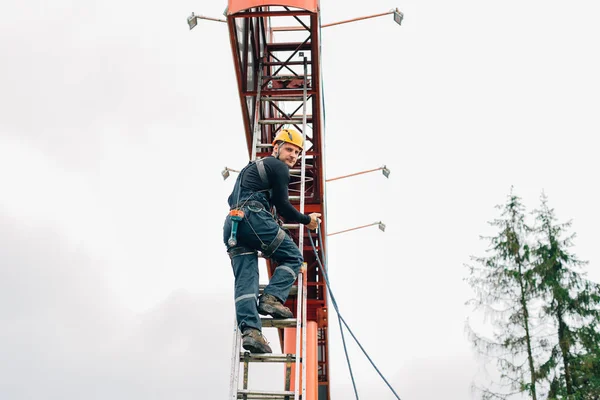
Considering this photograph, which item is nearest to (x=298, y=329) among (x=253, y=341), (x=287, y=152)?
(x=253, y=341)

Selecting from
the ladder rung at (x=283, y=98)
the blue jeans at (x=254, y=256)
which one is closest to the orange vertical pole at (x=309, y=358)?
the ladder rung at (x=283, y=98)

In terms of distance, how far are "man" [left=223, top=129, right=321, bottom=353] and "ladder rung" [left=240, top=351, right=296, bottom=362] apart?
12 centimetres

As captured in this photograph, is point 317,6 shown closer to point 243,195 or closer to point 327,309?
point 243,195

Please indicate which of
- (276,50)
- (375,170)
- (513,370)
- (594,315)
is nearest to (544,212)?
(594,315)

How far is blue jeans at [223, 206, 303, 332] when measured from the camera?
6.18 metres

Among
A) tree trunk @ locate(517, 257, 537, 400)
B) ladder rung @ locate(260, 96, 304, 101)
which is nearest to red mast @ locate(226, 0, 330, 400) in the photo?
ladder rung @ locate(260, 96, 304, 101)

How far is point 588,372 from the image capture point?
60.5ft

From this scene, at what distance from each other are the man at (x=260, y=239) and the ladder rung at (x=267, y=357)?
12 centimetres

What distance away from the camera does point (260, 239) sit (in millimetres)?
6324

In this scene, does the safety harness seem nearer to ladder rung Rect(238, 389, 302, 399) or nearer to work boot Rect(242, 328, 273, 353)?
work boot Rect(242, 328, 273, 353)

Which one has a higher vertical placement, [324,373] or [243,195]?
[243,195]

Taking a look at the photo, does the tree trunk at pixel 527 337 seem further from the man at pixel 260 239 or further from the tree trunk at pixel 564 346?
the man at pixel 260 239

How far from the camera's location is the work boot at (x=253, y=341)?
593 centimetres

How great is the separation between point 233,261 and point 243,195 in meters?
0.67
